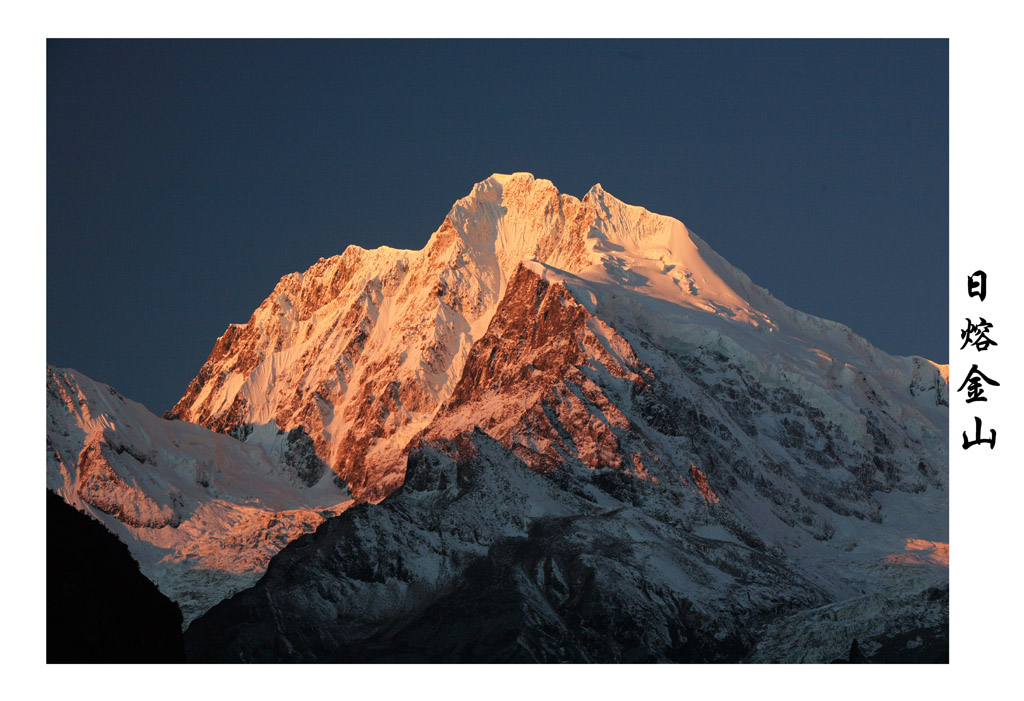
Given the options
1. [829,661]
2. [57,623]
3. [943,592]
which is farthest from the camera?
[943,592]

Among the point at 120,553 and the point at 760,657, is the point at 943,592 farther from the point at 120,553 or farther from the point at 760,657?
the point at 120,553

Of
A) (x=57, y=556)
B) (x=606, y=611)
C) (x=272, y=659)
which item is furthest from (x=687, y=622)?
(x=57, y=556)

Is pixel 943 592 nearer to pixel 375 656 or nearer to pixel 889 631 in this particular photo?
pixel 889 631
